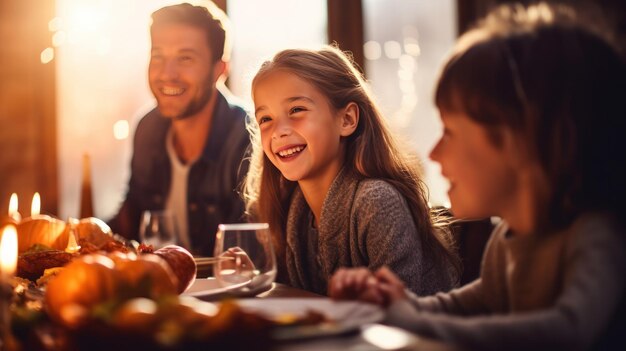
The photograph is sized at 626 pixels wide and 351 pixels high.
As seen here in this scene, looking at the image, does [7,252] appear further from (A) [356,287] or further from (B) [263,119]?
(B) [263,119]

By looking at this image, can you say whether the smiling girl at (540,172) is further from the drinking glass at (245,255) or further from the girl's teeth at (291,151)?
the girl's teeth at (291,151)

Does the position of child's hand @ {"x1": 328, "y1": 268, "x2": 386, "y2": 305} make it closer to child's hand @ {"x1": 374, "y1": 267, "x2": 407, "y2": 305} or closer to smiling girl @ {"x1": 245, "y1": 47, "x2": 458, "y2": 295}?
child's hand @ {"x1": 374, "y1": 267, "x2": 407, "y2": 305}

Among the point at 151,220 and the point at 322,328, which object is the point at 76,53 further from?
the point at 322,328

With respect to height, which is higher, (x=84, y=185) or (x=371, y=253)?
(x=84, y=185)

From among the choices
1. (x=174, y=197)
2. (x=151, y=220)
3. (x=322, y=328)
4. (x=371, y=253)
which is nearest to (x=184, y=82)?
(x=174, y=197)

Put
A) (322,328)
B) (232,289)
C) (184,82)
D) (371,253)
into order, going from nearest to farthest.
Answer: (322,328), (232,289), (371,253), (184,82)

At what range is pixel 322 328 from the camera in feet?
2.27

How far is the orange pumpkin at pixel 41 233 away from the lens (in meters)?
1.62

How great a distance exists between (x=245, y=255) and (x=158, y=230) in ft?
4.35

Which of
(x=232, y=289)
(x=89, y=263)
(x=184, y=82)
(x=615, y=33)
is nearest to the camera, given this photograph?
(x=89, y=263)

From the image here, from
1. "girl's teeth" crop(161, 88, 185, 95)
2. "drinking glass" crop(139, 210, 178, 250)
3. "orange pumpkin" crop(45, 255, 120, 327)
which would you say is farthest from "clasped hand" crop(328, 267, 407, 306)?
"girl's teeth" crop(161, 88, 185, 95)

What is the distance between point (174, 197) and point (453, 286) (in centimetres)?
177

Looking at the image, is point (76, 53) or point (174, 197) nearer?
point (174, 197)

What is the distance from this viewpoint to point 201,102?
3.02 m
